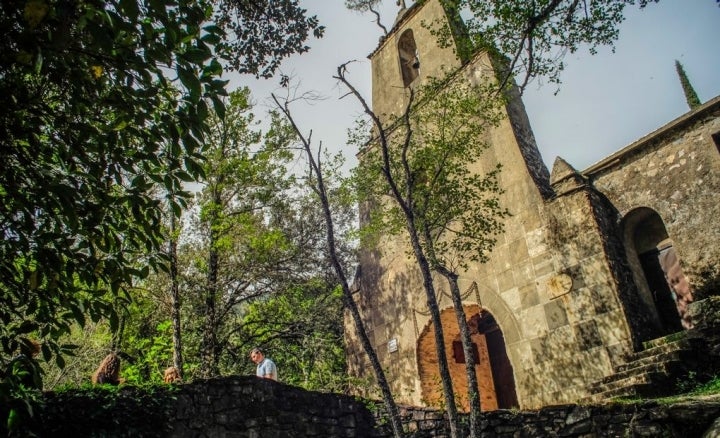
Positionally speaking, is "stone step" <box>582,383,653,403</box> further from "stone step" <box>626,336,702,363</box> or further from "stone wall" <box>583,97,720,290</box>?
"stone wall" <box>583,97,720,290</box>

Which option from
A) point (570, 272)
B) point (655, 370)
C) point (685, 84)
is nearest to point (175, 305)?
point (570, 272)

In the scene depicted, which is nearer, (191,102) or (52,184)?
(52,184)

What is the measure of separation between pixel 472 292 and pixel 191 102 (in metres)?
8.66

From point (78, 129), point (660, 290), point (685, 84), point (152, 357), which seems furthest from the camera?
point (685, 84)

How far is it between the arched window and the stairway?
9990mm

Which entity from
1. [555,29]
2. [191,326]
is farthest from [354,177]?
[191,326]

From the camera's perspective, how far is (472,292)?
1045 cm

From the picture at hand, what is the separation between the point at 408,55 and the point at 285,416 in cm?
1188

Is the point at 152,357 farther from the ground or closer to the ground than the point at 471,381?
farther from the ground

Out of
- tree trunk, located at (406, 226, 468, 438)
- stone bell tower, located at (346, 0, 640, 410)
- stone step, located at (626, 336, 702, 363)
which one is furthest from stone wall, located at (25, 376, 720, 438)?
tree trunk, located at (406, 226, 468, 438)

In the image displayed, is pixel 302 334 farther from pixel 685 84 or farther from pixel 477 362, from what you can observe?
pixel 685 84

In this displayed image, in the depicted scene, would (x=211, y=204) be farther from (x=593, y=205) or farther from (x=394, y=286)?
(x=593, y=205)

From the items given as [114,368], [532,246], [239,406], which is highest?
[532,246]

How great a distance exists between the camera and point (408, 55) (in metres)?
15.2
